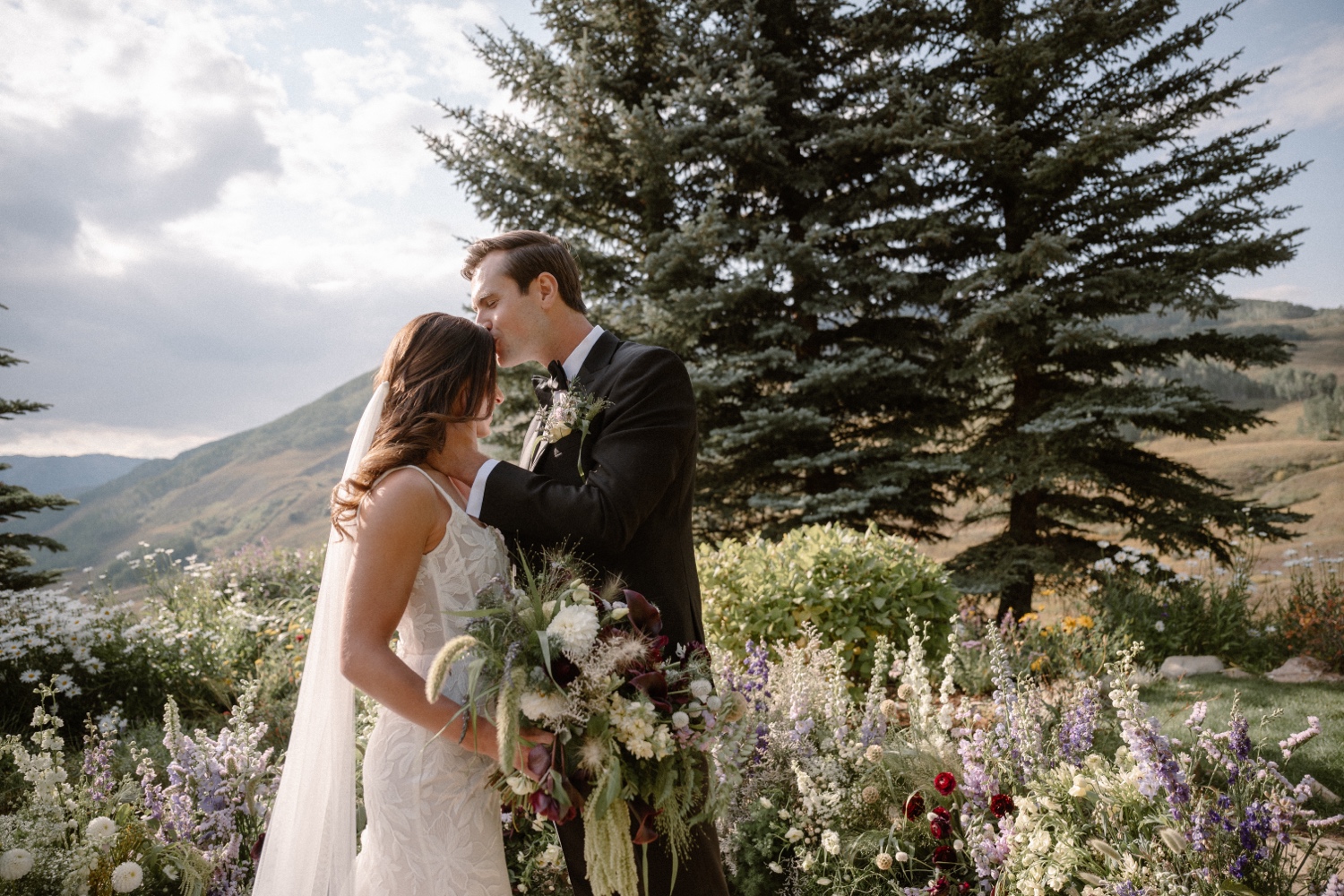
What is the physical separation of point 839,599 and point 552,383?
3.28m

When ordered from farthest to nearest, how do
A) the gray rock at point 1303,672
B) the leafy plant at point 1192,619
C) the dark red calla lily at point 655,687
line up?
the leafy plant at point 1192,619 → the gray rock at point 1303,672 → the dark red calla lily at point 655,687

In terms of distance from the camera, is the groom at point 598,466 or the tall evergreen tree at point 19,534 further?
the tall evergreen tree at point 19,534

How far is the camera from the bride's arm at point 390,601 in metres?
1.85

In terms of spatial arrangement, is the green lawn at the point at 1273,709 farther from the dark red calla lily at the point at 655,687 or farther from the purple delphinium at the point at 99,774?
the purple delphinium at the point at 99,774

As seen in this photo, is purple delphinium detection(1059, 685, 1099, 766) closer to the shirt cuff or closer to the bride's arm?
the bride's arm

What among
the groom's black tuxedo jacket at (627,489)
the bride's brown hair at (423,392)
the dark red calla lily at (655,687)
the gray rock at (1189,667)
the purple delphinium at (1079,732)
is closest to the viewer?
the dark red calla lily at (655,687)

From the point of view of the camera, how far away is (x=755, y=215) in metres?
9.87

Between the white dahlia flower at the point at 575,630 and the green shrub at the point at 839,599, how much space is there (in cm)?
349

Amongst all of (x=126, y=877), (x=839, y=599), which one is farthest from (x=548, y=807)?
(x=839, y=599)

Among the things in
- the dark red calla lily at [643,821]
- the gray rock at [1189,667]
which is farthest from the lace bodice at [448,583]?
the gray rock at [1189,667]

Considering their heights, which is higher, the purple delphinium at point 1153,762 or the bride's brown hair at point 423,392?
the bride's brown hair at point 423,392

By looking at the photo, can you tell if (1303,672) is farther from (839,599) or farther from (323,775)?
(323,775)

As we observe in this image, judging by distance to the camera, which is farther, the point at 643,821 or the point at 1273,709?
the point at 1273,709

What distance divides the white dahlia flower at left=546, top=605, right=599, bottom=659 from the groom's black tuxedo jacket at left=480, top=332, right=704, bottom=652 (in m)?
0.30
